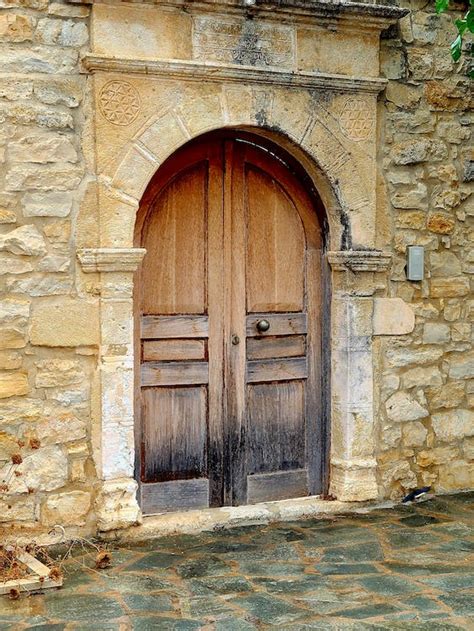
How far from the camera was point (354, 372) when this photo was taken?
5.60m

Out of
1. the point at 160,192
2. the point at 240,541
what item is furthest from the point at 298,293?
the point at 240,541

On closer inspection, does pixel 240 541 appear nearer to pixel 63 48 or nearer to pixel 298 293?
pixel 298 293

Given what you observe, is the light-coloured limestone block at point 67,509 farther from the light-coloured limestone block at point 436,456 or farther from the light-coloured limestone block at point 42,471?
the light-coloured limestone block at point 436,456

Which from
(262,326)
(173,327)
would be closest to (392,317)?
(262,326)

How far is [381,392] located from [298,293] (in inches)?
30.8

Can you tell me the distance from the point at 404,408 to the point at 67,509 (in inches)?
84.1

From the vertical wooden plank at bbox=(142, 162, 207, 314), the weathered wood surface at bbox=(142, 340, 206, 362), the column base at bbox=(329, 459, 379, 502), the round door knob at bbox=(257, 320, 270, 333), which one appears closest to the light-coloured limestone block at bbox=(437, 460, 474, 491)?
the column base at bbox=(329, 459, 379, 502)

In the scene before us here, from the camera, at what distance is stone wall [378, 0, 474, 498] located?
568 cm

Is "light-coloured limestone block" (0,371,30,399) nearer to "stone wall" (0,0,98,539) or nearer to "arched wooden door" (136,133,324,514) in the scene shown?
"stone wall" (0,0,98,539)

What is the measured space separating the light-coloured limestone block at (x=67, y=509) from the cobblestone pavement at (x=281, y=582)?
27 centimetres

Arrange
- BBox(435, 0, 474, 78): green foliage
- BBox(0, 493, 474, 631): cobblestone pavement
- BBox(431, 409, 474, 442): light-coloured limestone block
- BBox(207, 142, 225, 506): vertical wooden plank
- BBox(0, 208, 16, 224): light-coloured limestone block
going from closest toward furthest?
BBox(0, 493, 474, 631): cobblestone pavement, BBox(0, 208, 16, 224): light-coloured limestone block, BBox(435, 0, 474, 78): green foliage, BBox(207, 142, 225, 506): vertical wooden plank, BBox(431, 409, 474, 442): light-coloured limestone block

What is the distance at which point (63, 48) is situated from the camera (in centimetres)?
480

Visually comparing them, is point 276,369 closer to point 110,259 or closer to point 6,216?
point 110,259

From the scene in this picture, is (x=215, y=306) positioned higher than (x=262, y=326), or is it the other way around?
(x=215, y=306)
